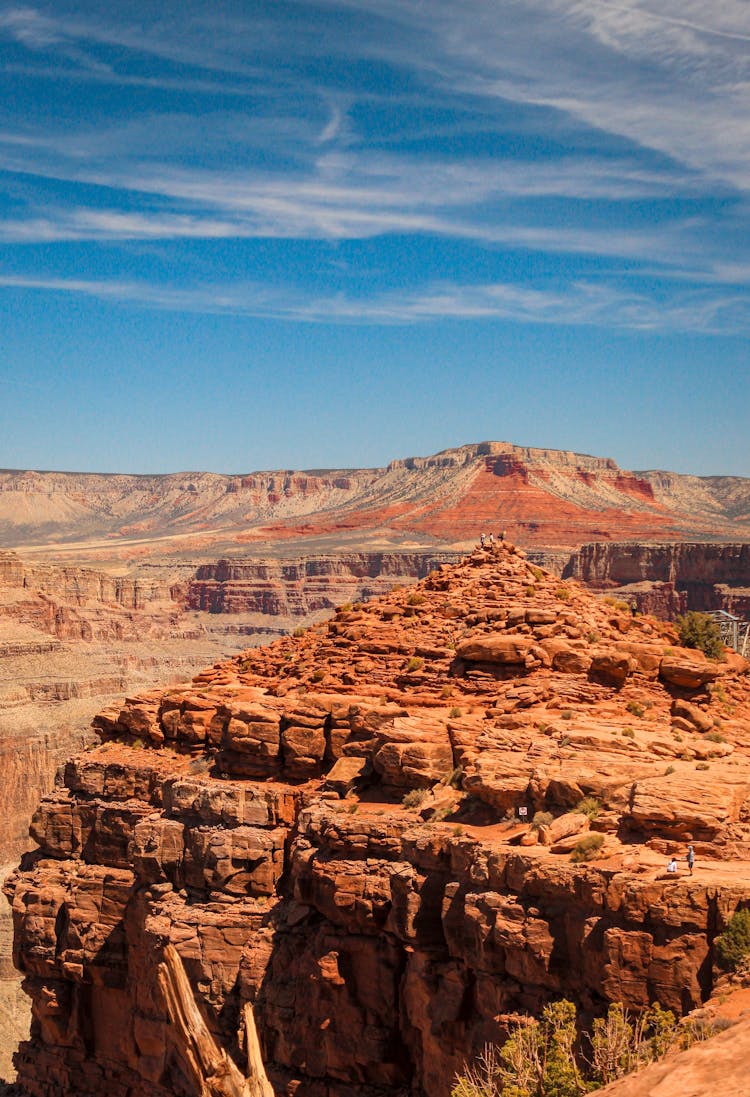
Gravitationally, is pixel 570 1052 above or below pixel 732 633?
below

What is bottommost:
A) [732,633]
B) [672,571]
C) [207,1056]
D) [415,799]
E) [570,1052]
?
[570,1052]

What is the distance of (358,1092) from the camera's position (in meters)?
26.9

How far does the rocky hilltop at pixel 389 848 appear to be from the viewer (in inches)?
890

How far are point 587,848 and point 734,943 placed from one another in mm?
3879

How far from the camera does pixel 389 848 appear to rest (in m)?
27.2

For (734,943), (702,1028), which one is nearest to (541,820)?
(734,943)

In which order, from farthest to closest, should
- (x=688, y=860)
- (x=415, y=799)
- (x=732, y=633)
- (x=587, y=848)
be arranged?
(x=732, y=633)
(x=415, y=799)
(x=587, y=848)
(x=688, y=860)

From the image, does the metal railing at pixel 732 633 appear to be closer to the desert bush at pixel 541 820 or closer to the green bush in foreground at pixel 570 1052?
the desert bush at pixel 541 820

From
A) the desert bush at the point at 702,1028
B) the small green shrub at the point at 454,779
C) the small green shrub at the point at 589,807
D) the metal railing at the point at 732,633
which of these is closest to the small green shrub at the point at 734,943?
the desert bush at the point at 702,1028

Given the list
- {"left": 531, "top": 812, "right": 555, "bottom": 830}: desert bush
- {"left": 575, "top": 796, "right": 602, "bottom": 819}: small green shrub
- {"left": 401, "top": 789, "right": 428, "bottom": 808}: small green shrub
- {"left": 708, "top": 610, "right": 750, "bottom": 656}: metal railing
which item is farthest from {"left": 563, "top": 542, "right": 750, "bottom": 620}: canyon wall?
{"left": 531, "top": 812, "right": 555, "bottom": 830}: desert bush

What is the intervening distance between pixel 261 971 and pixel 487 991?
257 inches

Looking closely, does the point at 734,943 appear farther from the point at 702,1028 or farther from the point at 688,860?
the point at 688,860

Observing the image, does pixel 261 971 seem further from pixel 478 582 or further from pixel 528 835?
pixel 478 582

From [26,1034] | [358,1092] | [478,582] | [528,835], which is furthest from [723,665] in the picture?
[26,1034]
